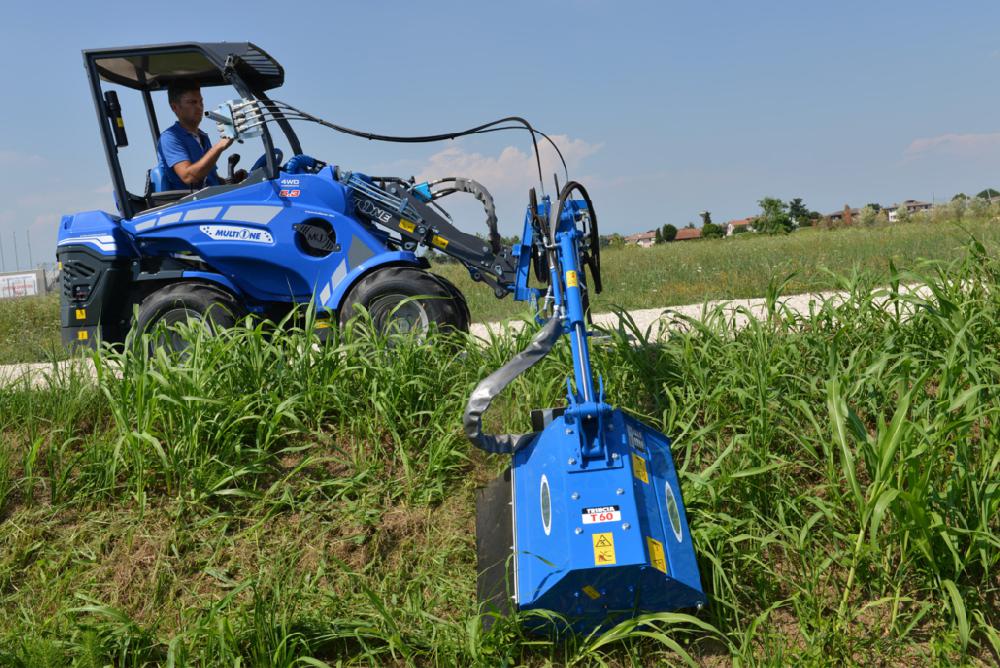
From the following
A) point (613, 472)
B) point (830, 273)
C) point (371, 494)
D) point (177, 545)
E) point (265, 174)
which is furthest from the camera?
point (265, 174)

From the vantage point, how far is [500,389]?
→ 8.87 feet

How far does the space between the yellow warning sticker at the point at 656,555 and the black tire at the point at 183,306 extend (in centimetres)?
343

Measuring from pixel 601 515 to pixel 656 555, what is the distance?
0.65ft

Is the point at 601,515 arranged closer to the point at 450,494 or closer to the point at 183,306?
the point at 450,494

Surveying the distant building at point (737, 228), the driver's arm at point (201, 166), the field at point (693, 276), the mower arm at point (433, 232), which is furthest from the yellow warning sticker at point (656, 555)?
the distant building at point (737, 228)

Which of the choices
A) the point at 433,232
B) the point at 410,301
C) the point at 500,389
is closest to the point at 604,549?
the point at 500,389

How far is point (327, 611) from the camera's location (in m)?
2.88

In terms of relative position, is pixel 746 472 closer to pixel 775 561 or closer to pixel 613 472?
pixel 775 561

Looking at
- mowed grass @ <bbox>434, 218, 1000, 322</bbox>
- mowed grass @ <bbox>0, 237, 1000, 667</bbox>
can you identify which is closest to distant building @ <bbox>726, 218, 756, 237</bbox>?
mowed grass @ <bbox>434, 218, 1000, 322</bbox>

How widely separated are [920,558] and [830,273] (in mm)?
1608

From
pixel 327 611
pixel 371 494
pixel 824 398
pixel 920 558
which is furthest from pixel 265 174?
pixel 920 558

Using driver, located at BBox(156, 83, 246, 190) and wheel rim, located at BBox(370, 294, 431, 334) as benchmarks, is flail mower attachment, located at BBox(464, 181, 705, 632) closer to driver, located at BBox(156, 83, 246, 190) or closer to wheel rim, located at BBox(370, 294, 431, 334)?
wheel rim, located at BBox(370, 294, 431, 334)

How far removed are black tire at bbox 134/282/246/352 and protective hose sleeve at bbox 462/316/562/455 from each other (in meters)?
2.74

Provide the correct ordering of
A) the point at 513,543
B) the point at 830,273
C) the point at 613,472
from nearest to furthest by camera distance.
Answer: the point at 613,472 < the point at 513,543 < the point at 830,273
